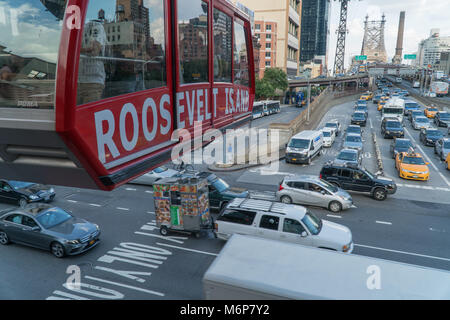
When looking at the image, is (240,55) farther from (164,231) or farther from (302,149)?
(302,149)

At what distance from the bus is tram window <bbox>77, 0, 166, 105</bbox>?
0.01m

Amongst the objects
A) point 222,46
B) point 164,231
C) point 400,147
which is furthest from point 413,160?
point 222,46

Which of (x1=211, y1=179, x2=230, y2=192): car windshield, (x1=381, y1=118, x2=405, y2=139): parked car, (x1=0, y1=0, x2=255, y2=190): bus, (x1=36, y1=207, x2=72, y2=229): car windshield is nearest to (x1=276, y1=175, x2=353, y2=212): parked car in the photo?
(x1=211, y1=179, x2=230, y2=192): car windshield

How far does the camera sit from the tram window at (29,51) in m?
2.96

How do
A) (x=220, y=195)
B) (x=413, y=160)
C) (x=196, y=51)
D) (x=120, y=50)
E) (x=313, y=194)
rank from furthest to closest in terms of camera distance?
(x=413, y=160)
(x=313, y=194)
(x=220, y=195)
(x=196, y=51)
(x=120, y=50)

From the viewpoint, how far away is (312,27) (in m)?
159

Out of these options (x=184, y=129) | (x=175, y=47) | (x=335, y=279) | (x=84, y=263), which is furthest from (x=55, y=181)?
(x=84, y=263)

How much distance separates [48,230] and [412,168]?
18.4 m

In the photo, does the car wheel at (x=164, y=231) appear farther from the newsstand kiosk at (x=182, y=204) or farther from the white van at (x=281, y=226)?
the white van at (x=281, y=226)

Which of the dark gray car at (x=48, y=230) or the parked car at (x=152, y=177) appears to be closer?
the dark gray car at (x=48, y=230)

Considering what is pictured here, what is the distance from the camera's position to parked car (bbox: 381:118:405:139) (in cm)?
2900

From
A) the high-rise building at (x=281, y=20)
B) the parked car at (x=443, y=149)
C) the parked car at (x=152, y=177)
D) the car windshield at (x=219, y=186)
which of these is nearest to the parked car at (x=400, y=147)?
the parked car at (x=443, y=149)

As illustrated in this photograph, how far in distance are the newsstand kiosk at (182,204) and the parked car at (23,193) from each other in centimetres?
691

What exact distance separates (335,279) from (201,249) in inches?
239
